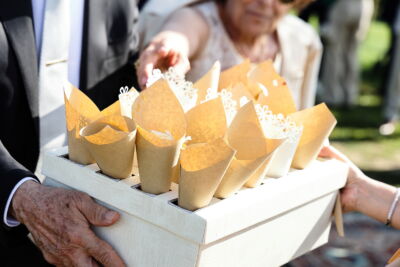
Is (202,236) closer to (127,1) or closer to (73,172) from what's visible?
(73,172)

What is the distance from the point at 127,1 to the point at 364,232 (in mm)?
2392

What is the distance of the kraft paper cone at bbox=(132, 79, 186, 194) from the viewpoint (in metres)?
1.22

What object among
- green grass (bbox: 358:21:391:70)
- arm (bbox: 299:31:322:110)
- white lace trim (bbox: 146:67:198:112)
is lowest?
green grass (bbox: 358:21:391:70)

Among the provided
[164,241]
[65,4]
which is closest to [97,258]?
[164,241]

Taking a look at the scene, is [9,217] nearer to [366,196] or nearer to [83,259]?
[83,259]

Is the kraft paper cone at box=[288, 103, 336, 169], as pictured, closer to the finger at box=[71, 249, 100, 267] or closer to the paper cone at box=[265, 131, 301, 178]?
the paper cone at box=[265, 131, 301, 178]

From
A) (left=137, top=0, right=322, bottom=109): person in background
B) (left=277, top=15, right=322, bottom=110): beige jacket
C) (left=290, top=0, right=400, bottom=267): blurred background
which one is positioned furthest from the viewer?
(left=290, top=0, right=400, bottom=267): blurred background

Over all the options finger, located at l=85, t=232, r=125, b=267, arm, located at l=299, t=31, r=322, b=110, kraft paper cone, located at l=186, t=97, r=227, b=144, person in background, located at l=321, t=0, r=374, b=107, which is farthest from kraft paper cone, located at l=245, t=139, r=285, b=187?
person in background, located at l=321, t=0, r=374, b=107

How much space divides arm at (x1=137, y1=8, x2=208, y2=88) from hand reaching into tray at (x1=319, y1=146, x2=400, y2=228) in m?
0.52

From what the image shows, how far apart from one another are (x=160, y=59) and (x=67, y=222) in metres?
0.68

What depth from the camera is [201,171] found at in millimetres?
1192

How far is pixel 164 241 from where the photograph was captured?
122 cm

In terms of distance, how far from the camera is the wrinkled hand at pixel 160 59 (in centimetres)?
176

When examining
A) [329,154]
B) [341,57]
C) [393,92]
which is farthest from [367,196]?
[341,57]
